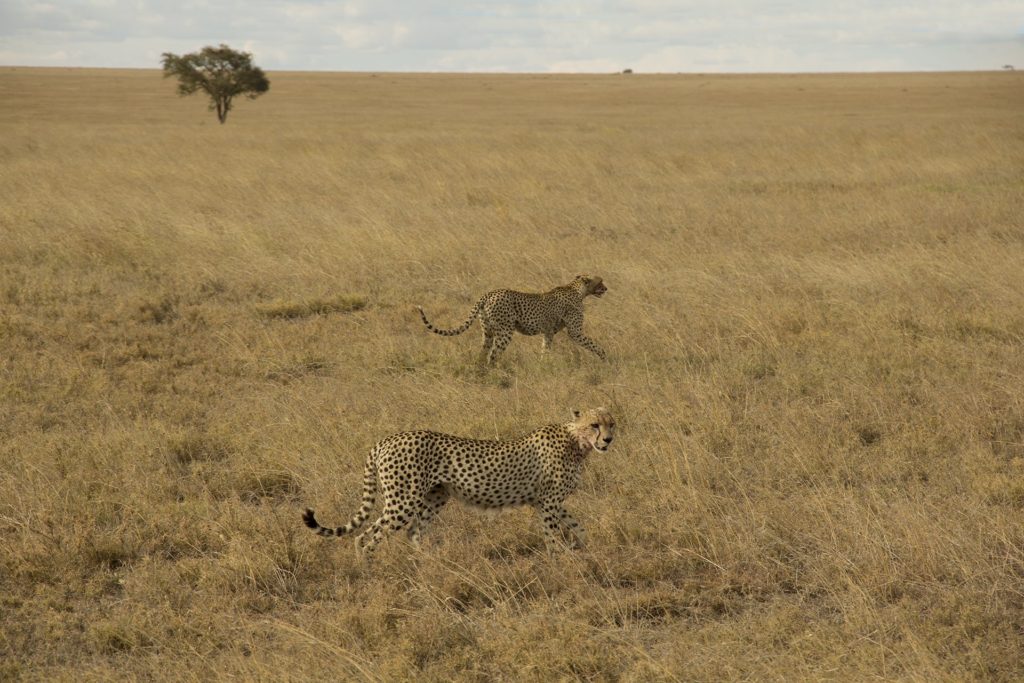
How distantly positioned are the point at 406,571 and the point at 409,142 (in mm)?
19796

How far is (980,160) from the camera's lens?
19812mm

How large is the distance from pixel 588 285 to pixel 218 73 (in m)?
33.7

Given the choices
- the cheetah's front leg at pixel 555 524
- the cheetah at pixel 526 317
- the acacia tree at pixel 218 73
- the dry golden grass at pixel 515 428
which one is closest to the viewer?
the dry golden grass at pixel 515 428

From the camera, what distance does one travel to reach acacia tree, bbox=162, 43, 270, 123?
38219 millimetres

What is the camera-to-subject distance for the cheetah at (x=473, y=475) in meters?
4.77

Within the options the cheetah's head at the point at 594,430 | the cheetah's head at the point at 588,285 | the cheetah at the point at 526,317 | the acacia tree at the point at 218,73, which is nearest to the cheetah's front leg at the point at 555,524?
the cheetah's head at the point at 594,430

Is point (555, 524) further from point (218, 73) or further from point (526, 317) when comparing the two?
point (218, 73)

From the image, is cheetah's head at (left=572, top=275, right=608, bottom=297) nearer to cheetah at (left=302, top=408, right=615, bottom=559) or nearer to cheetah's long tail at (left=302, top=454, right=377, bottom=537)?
cheetah at (left=302, top=408, right=615, bottom=559)


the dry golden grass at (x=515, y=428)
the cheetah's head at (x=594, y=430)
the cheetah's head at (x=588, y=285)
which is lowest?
the dry golden grass at (x=515, y=428)

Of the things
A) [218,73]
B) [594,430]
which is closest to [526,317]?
[594,430]

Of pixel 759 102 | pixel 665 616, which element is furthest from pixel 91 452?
pixel 759 102

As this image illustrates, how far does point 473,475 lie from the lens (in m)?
4.80

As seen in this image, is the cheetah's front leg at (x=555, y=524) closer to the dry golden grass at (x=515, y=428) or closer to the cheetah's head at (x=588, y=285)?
the dry golden grass at (x=515, y=428)

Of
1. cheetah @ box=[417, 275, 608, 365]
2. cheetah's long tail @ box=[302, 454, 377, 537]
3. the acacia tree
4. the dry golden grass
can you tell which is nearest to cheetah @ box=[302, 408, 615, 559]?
cheetah's long tail @ box=[302, 454, 377, 537]
